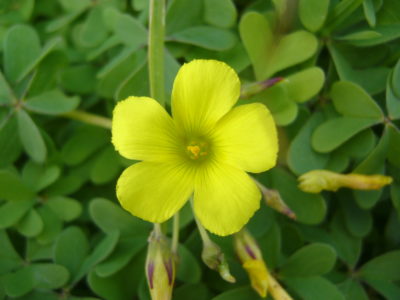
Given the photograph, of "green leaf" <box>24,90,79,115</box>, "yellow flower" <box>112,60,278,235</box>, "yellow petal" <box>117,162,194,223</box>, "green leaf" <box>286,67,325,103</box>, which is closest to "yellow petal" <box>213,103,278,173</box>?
"yellow flower" <box>112,60,278,235</box>

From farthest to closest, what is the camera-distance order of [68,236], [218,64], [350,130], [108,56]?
[108,56] → [68,236] → [350,130] → [218,64]

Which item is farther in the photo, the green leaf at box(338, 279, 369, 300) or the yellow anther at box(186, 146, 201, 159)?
the green leaf at box(338, 279, 369, 300)

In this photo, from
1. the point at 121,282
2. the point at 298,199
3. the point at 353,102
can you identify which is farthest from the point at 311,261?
the point at 121,282

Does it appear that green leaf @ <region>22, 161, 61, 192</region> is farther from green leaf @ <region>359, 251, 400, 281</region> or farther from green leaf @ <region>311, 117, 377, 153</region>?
green leaf @ <region>359, 251, 400, 281</region>

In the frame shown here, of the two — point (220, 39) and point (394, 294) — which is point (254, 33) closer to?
point (220, 39)

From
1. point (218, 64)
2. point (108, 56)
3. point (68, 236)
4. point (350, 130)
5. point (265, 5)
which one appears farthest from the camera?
point (108, 56)

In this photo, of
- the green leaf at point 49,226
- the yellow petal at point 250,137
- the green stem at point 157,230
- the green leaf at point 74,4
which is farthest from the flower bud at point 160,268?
the green leaf at point 74,4

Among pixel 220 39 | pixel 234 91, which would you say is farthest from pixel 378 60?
pixel 234 91
